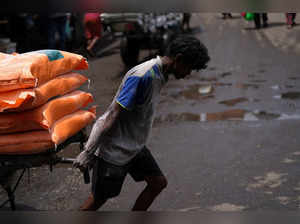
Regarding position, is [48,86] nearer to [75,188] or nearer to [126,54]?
[75,188]

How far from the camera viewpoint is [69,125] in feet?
8.83

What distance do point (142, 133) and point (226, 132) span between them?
3.31 m

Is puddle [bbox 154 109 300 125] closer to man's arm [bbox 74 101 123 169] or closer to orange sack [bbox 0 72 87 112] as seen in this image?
orange sack [bbox 0 72 87 112]

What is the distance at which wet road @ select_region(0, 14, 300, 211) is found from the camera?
3.55 m

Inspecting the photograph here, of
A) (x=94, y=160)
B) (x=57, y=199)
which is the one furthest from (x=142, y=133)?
(x=57, y=199)

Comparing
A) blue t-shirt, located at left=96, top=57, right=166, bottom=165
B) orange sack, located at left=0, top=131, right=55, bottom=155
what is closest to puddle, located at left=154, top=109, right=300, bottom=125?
→ orange sack, located at left=0, top=131, right=55, bottom=155

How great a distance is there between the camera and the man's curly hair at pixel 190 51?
2.03 metres

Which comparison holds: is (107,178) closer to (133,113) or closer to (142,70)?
(133,113)

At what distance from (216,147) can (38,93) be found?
9.23 ft

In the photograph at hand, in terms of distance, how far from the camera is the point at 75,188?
3.89m

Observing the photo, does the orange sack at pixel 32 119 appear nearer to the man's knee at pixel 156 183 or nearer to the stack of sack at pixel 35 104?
the stack of sack at pixel 35 104

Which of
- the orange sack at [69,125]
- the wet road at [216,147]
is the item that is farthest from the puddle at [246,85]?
the orange sack at [69,125]

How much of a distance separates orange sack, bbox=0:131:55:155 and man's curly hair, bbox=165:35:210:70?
2.81 feet

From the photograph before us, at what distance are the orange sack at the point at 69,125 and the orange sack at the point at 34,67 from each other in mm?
269
